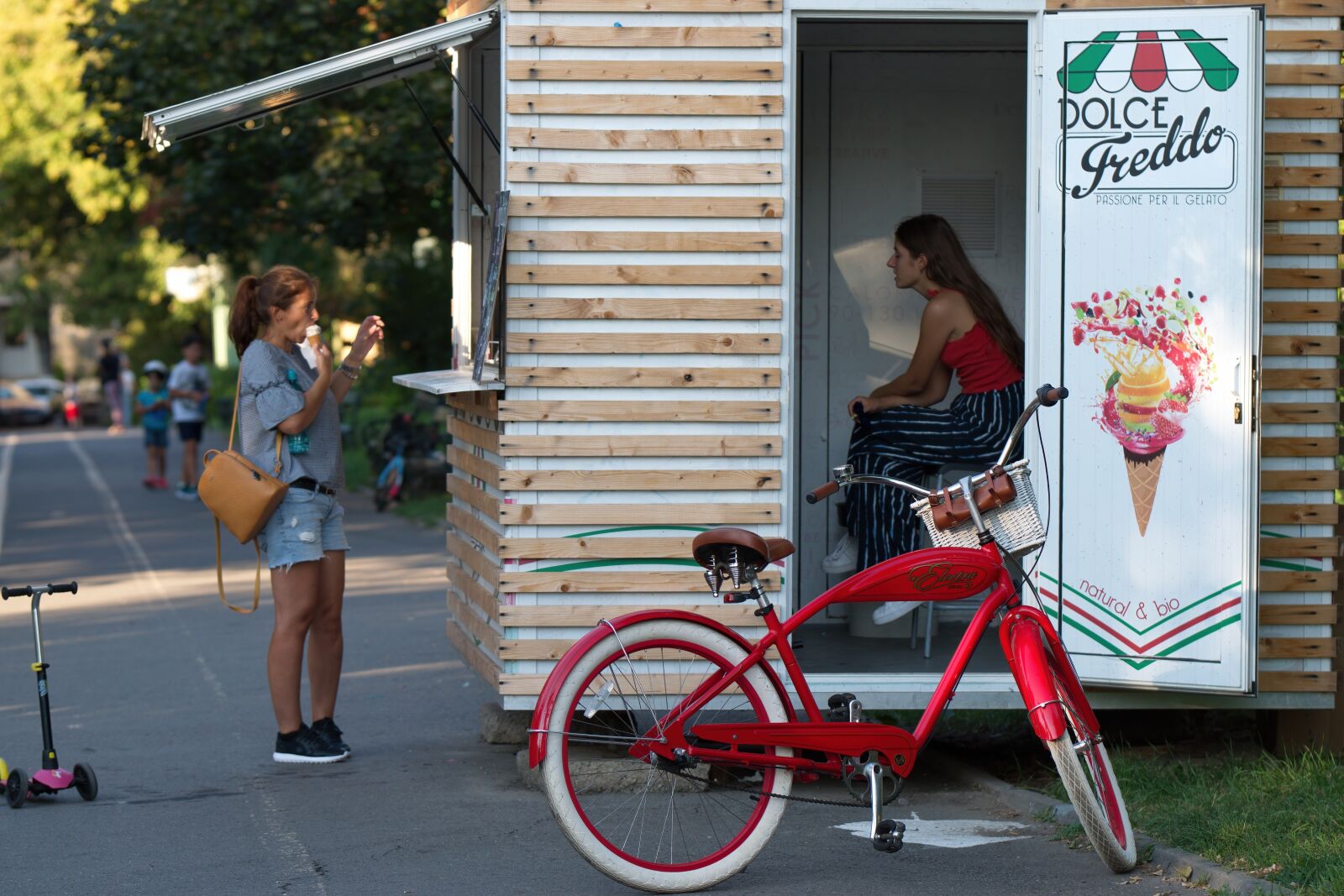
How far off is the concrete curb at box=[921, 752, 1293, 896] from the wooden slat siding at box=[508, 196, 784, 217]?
7.51ft

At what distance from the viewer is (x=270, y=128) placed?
54.0 ft

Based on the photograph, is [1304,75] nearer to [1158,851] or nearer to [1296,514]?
[1296,514]

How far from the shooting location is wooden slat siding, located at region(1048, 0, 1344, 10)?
6258 mm

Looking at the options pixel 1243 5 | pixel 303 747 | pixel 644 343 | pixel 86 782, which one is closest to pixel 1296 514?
pixel 1243 5

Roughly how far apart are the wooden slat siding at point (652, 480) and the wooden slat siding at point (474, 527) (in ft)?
1.11

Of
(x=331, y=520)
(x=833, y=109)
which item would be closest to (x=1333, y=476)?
(x=833, y=109)

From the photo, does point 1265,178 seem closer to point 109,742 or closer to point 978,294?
point 978,294

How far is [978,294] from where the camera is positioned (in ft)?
24.6

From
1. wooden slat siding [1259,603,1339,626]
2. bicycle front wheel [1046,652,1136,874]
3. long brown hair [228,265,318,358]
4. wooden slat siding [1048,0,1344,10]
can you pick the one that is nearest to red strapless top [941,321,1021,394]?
wooden slat siding [1259,603,1339,626]

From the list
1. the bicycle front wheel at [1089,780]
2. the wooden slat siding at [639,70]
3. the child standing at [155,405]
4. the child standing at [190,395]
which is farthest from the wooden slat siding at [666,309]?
the child standing at [155,405]

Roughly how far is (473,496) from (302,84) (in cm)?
180

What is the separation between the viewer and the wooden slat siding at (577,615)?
6289 millimetres

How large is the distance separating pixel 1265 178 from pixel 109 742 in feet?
17.6

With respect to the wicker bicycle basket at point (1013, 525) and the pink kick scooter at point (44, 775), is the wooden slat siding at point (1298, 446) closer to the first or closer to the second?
the wicker bicycle basket at point (1013, 525)
